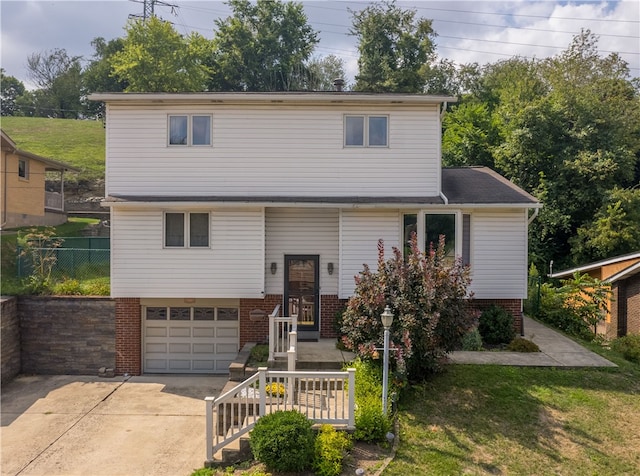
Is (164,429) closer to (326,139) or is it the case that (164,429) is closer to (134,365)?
(134,365)

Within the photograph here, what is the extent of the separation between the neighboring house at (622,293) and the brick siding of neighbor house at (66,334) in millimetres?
17453

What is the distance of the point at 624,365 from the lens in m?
10.2

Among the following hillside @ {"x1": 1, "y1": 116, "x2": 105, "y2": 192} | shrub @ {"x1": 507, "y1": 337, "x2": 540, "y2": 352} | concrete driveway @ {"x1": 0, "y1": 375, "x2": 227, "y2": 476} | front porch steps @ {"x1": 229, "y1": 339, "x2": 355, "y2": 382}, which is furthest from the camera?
hillside @ {"x1": 1, "y1": 116, "x2": 105, "y2": 192}

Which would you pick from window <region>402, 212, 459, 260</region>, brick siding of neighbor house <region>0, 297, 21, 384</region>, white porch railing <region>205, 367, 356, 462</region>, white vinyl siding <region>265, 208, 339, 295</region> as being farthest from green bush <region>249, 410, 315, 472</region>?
brick siding of neighbor house <region>0, 297, 21, 384</region>

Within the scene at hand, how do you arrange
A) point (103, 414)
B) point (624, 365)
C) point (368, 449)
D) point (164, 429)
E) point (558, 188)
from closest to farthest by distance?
1. point (368, 449)
2. point (164, 429)
3. point (103, 414)
4. point (624, 365)
5. point (558, 188)

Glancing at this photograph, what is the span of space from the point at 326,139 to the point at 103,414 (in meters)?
8.87

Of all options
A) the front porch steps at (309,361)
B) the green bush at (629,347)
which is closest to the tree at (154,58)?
the front porch steps at (309,361)

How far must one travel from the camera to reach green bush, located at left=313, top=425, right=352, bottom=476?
660 centimetres

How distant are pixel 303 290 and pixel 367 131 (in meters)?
4.93

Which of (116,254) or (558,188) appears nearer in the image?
(116,254)

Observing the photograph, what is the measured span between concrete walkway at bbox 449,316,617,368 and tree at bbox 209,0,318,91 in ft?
120

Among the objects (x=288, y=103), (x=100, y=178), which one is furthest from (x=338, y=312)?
(x=100, y=178)

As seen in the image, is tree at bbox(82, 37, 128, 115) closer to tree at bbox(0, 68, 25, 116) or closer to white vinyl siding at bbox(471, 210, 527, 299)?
tree at bbox(0, 68, 25, 116)

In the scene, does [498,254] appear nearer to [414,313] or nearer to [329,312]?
[414,313]
